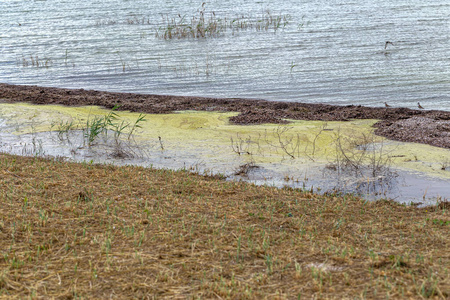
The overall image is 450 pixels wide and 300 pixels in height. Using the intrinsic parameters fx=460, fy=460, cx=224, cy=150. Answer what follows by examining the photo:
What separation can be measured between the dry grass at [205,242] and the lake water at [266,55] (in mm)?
7311

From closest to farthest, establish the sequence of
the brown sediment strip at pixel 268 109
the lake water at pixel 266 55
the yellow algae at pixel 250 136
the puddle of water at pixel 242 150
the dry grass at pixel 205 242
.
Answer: the dry grass at pixel 205 242, the puddle of water at pixel 242 150, the yellow algae at pixel 250 136, the brown sediment strip at pixel 268 109, the lake water at pixel 266 55

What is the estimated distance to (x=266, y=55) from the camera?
56.0ft

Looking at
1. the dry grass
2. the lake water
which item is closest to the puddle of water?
the dry grass

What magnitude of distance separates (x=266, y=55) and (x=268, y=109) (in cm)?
686

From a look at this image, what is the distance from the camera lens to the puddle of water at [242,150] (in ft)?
21.1

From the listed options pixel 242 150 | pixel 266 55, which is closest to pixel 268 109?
pixel 242 150

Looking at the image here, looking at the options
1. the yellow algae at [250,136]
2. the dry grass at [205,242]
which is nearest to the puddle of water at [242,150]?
the yellow algae at [250,136]

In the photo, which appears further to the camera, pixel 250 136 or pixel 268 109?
pixel 268 109

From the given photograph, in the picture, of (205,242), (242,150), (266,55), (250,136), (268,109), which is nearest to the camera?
(205,242)

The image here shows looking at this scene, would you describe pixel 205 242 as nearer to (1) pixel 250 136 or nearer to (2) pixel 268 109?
(1) pixel 250 136

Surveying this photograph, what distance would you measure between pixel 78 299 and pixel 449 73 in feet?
43.3

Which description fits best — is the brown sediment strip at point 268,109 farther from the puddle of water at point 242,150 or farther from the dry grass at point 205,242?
the dry grass at point 205,242

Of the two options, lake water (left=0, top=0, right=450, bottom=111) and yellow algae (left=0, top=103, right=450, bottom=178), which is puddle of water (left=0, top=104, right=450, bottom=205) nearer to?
yellow algae (left=0, top=103, right=450, bottom=178)

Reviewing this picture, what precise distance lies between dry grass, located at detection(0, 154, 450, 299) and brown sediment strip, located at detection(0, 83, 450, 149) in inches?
149
